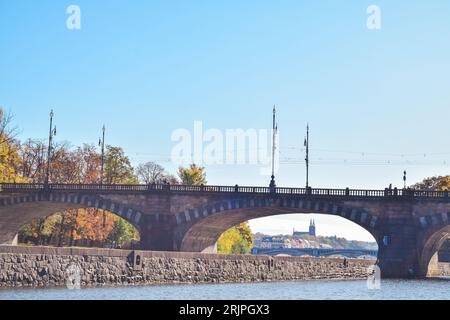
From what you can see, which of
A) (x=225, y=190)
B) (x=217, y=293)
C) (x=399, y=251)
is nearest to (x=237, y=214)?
(x=225, y=190)

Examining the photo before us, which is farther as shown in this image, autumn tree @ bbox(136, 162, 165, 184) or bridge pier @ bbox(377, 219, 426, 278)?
autumn tree @ bbox(136, 162, 165, 184)

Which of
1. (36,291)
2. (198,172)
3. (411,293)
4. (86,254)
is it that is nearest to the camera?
(36,291)

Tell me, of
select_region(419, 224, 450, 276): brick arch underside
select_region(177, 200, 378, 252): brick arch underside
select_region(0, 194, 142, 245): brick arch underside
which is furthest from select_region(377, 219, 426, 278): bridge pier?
select_region(0, 194, 142, 245): brick arch underside

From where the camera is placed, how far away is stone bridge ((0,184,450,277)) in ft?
301

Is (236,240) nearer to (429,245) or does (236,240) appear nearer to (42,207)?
(42,207)

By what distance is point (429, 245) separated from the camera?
9825cm

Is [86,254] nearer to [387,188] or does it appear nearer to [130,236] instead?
[387,188]

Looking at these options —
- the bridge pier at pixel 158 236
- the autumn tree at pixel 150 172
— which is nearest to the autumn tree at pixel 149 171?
the autumn tree at pixel 150 172

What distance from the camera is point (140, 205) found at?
101 meters

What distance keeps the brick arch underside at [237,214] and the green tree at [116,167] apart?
701 inches

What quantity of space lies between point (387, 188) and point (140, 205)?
25.7 metres

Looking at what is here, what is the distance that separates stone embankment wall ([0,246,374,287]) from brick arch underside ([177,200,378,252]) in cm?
1267

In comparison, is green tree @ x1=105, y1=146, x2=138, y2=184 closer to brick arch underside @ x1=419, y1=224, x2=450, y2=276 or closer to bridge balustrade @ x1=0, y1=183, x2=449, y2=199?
bridge balustrade @ x1=0, y1=183, x2=449, y2=199
